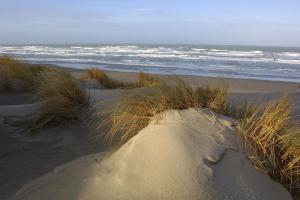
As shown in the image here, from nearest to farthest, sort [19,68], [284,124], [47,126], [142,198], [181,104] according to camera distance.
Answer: [142,198]
[284,124]
[181,104]
[47,126]
[19,68]

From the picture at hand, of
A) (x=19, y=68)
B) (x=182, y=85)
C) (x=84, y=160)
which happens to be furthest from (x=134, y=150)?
(x=19, y=68)

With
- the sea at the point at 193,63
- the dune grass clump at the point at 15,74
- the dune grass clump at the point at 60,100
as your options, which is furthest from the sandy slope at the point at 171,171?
the sea at the point at 193,63

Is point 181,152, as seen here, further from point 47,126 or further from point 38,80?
point 38,80

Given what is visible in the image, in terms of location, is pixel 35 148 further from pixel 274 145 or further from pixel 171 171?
pixel 274 145

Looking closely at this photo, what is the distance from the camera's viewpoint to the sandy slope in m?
3.76

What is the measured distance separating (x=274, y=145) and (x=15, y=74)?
7.75 m

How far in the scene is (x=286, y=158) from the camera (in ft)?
14.3

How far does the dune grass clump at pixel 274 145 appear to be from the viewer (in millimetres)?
4262

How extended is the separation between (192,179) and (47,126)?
142 inches

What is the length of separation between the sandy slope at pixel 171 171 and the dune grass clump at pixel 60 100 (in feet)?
7.64

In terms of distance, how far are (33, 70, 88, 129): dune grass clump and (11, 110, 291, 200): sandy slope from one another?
91.7 inches

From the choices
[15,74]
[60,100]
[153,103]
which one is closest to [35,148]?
[60,100]

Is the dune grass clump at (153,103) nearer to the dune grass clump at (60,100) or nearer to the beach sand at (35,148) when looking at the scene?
the beach sand at (35,148)

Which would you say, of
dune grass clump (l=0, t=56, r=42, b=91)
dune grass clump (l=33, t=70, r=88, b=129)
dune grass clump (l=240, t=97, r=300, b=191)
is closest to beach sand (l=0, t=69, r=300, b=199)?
dune grass clump (l=33, t=70, r=88, b=129)
